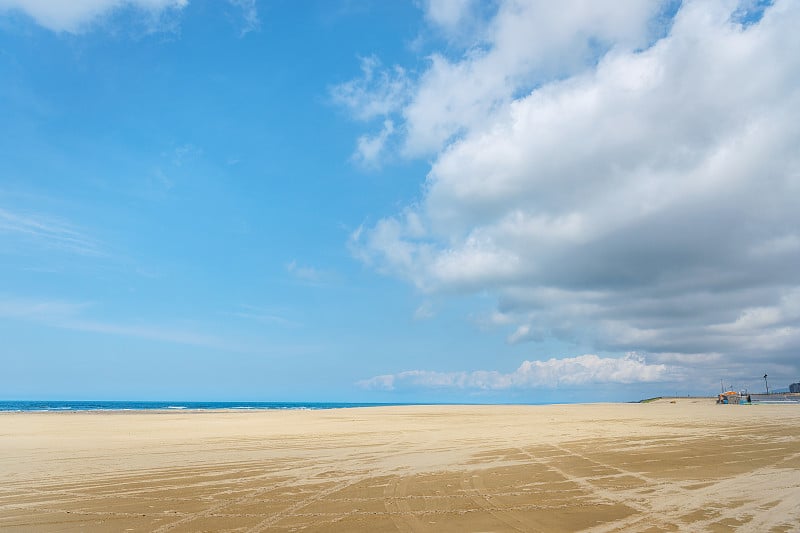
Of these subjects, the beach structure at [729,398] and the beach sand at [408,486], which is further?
the beach structure at [729,398]

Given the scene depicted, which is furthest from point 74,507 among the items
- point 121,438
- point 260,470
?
point 121,438

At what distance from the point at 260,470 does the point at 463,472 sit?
17.7 feet

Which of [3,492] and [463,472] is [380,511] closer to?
[463,472]

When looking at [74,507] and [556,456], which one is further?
[556,456]

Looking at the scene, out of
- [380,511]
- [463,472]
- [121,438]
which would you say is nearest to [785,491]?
[463,472]

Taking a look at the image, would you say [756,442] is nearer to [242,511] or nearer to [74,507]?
[242,511]

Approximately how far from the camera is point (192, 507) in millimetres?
9234

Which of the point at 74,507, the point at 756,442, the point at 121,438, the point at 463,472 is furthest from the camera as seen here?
the point at 121,438

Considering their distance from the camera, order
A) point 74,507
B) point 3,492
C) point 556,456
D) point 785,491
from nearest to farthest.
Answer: point 74,507 → point 785,491 → point 3,492 → point 556,456

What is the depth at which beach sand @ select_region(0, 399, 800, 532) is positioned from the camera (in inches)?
323

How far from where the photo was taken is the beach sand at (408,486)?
821cm

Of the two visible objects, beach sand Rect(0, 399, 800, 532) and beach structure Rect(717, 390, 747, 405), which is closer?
beach sand Rect(0, 399, 800, 532)

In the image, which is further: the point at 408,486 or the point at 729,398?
the point at 729,398

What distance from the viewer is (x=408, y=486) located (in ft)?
35.8
